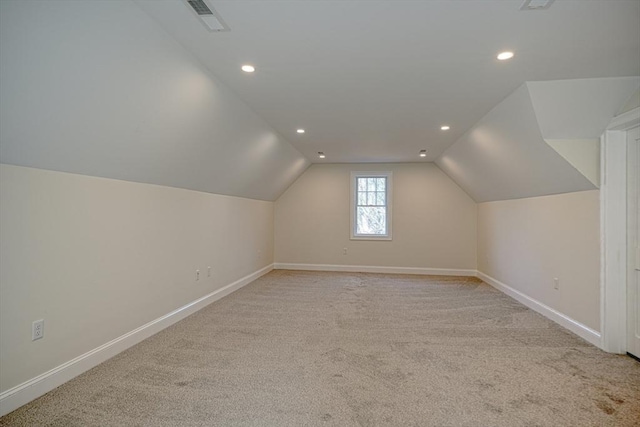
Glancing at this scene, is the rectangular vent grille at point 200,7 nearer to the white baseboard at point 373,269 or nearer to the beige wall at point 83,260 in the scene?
the beige wall at point 83,260

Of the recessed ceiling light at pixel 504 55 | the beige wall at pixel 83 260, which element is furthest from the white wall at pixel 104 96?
the recessed ceiling light at pixel 504 55

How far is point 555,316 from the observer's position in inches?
145

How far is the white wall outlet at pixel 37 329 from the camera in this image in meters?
2.10

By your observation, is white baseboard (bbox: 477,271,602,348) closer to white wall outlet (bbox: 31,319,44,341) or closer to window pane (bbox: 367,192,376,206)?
window pane (bbox: 367,192,376,206)

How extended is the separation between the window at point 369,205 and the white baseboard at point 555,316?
8.09ft

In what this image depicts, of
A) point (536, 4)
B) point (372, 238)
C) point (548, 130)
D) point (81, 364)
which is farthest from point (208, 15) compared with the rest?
point (372, 238)

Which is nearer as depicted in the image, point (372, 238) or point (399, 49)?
point (399, 49)

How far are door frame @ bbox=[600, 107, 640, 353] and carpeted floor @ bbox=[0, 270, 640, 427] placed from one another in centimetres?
24

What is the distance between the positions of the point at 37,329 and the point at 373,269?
18.5 ft

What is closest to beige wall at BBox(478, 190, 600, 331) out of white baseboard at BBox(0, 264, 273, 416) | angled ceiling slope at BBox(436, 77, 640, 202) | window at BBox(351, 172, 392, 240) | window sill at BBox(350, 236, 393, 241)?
angled ceiling slope at BBox(436, 77, 640, 202)

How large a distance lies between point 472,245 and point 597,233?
3573 millimetres

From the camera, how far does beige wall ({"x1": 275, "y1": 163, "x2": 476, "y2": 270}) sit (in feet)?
21.7

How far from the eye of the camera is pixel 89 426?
1.84 metres

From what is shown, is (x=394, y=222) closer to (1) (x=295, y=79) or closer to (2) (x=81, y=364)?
(1) (x=295, y=79)
